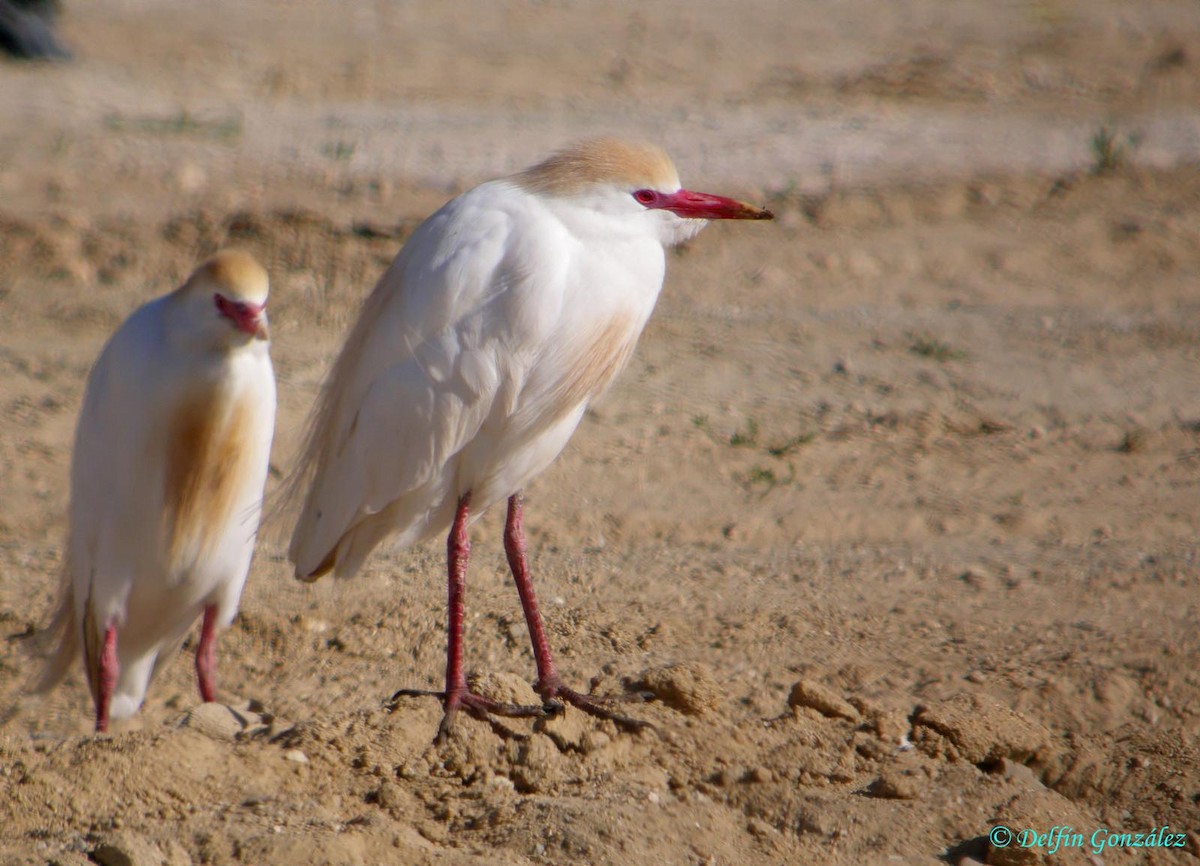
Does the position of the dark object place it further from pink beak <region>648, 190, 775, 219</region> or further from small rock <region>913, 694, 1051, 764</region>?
small rock <region>913, 694, 1051, 764</region>

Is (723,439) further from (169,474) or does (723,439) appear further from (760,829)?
(760,829)

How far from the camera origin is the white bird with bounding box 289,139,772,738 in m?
3.47

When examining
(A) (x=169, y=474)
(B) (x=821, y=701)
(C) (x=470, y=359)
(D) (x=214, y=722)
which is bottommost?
(D) (x=214, y=722)

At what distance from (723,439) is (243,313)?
10.1ft

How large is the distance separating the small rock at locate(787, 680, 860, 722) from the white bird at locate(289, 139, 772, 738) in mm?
488

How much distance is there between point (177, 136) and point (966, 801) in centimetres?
774

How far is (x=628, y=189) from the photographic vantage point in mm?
3492

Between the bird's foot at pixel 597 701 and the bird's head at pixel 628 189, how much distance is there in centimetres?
127

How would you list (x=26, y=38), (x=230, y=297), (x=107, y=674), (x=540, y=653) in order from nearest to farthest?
(x=230, y=297), (x=540, y=653), (x=107, y=674), (x=26, y=38)

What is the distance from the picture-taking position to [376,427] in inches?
142

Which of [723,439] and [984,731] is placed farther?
[723,439]

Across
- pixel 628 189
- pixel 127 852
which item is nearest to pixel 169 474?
pixel 127 852

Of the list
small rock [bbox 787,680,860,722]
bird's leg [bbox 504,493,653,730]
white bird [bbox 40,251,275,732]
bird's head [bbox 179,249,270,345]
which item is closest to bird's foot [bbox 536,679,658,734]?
bird's leg [bbox 504,493,653,730]

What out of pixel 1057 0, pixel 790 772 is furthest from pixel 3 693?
pixel 1057 0
